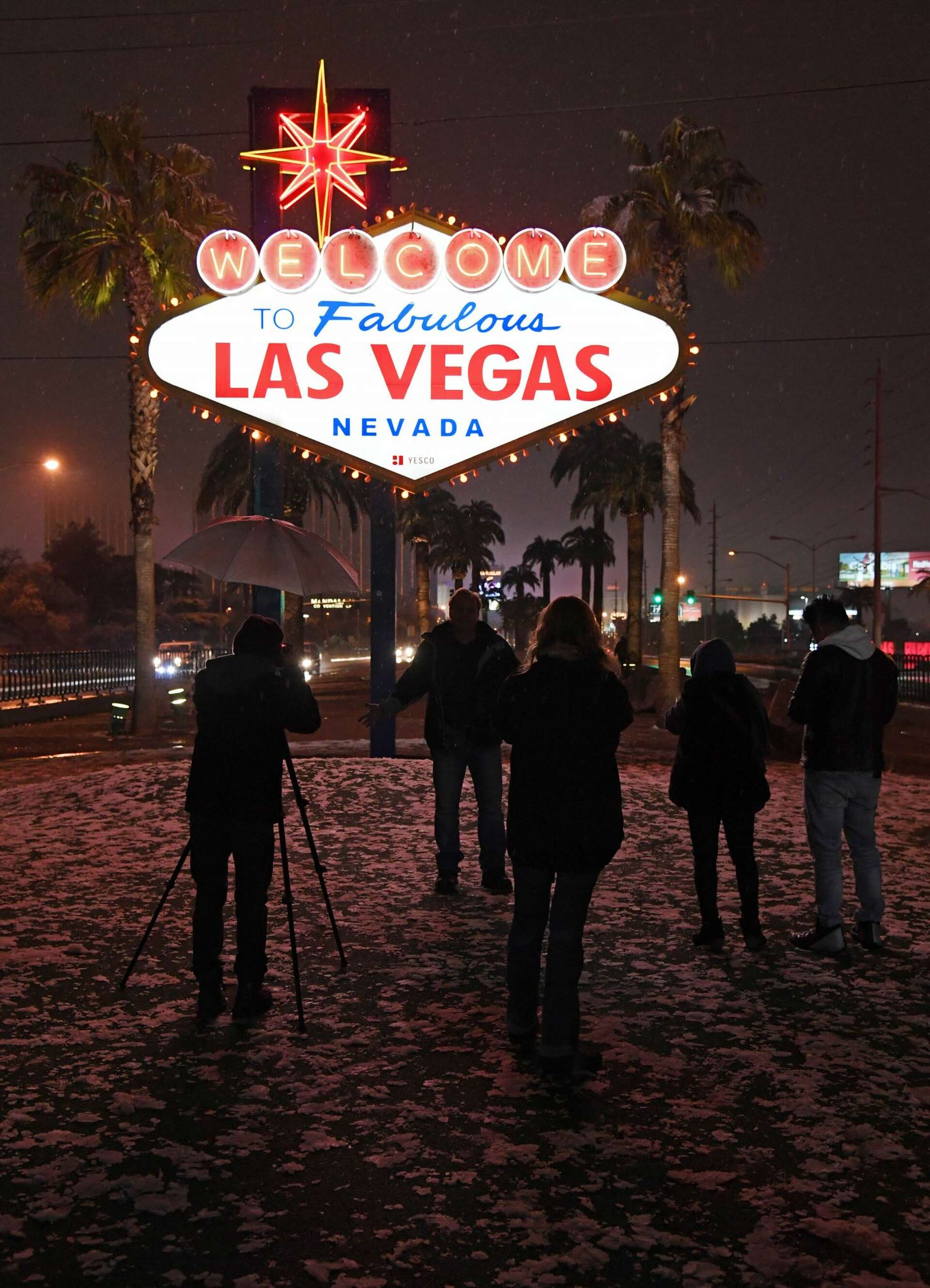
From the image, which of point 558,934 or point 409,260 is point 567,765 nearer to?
point 558,934

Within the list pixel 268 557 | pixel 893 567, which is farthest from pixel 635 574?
pixel 893 567

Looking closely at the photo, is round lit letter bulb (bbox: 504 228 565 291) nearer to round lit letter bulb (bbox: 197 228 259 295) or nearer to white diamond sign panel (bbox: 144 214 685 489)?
Answer: white diamond sign panel (bbox: 144 214 685 489)

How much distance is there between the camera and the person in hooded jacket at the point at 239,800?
559 centimetres

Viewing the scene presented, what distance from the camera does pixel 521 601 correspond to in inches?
3804

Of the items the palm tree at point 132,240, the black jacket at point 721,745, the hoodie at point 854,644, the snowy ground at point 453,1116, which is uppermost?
the palm tree at point 132,240

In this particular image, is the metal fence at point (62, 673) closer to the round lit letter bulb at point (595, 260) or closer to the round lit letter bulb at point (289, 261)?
the round lit letter bulb at point (289, 261)

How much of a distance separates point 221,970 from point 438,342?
36.2ft

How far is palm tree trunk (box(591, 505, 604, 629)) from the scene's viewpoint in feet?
162

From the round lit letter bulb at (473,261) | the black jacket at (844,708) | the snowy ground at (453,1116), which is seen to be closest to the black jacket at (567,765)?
the snowy ground at (453,1116)

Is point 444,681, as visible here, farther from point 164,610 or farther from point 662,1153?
point 164,610

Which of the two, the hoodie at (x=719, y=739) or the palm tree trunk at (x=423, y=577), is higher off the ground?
the palm tree trunk at (x=423, y=577)

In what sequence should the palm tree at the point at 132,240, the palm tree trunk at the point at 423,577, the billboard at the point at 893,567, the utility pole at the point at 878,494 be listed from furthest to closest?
the billboard at the point at 893,567 → the palm tree trunk at the point at 423,577 → the utility pole at the point at 878,494 → the palm tree at the point at 132,240

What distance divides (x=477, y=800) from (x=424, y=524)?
56.9m

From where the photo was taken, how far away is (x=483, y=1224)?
3764 mm
